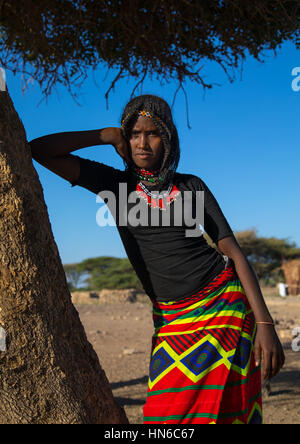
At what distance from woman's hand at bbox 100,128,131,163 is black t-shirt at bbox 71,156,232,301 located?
109mm

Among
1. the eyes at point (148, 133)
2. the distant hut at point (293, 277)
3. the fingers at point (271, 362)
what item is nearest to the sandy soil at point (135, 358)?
the fingers at point (271, 362)

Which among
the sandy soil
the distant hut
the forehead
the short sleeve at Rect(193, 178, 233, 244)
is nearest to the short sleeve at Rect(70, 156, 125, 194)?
the forehead

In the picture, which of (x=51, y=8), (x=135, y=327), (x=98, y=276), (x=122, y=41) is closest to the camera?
(x=51, y=8)

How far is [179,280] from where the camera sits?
2072 mm

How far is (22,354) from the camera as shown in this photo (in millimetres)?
1813

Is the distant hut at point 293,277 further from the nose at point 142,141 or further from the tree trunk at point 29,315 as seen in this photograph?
the tree trunk at point 29,315

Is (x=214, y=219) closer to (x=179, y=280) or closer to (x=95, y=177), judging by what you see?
(x=179, y=280)

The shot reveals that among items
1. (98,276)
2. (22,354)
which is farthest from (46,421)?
(98,276)

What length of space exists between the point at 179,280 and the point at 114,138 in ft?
2.40

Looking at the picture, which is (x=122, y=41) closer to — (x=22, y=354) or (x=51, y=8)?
(x=51, y=8)

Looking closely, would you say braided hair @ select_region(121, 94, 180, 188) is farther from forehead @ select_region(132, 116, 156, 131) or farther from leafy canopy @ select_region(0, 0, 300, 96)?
leafy canopy @ select_region(0, 0, 300, 96)

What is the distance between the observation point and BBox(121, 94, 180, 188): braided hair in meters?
2.15

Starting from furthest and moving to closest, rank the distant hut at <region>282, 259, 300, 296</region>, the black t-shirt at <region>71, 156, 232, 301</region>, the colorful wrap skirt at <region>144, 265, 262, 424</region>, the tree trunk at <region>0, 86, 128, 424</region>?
the distant hut at <region>282, 259, 300, 296</region> → the black t-shirt at <region>71, 156, 232, 301</region> → the colorful wrap skirt at <region>144, 265, 262, 424</region> → the tree trunk at <region>0, 86, 128, 424</region>

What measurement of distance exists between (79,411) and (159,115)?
1.35 m
